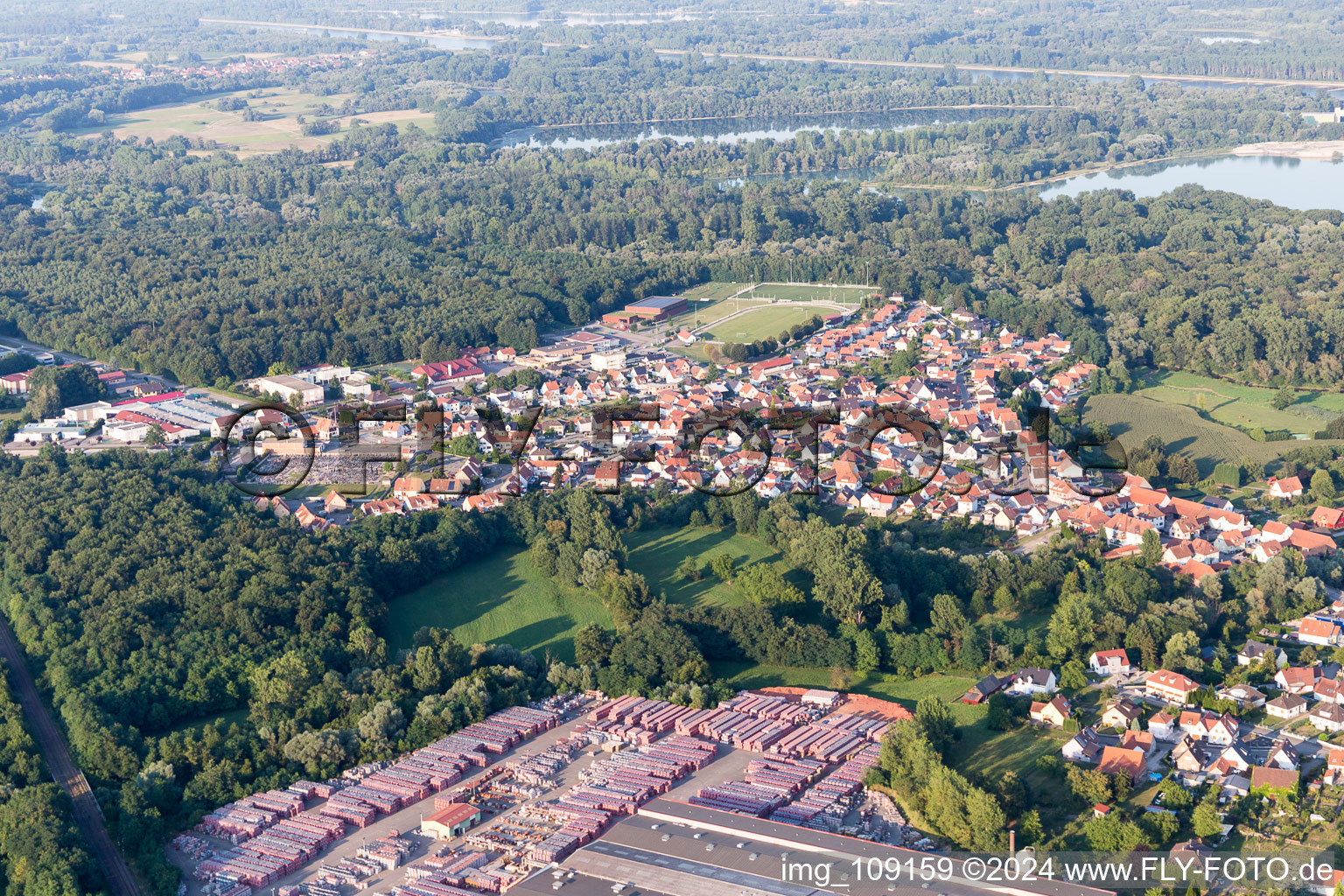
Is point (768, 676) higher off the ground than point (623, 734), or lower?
lower

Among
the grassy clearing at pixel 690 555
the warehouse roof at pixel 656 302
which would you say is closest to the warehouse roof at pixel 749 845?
the grassy clearing at pixel 690 555

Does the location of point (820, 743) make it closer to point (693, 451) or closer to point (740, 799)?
point (740, 799)

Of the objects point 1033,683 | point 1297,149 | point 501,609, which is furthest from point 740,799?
point 1297,149

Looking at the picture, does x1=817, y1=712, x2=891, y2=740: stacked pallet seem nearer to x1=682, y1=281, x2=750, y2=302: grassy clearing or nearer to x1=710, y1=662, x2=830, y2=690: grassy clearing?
x1=710, y1=662, x2=830, y2=690: grassy clearing

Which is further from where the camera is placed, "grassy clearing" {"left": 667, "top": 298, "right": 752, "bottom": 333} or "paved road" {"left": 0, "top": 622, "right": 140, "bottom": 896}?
"grassy clearing" {"left": 667, "top": 298, "right": 752, "bottom": 333}

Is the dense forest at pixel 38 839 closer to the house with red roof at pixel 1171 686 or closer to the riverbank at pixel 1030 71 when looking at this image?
the house with red roof at pixel 1171 686

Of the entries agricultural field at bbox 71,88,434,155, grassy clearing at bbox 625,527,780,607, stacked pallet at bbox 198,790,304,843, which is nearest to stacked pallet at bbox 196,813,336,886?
stacked pallet at bbox 198,790,304,843

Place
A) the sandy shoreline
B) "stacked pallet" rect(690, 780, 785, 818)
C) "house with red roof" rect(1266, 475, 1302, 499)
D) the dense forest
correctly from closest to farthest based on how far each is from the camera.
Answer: the dense forest
"stacked pallet" rect(690, 780, 785, 818)
"house with red roof" rect(1266, 475, 1302, 499)
the sandy shoreline
